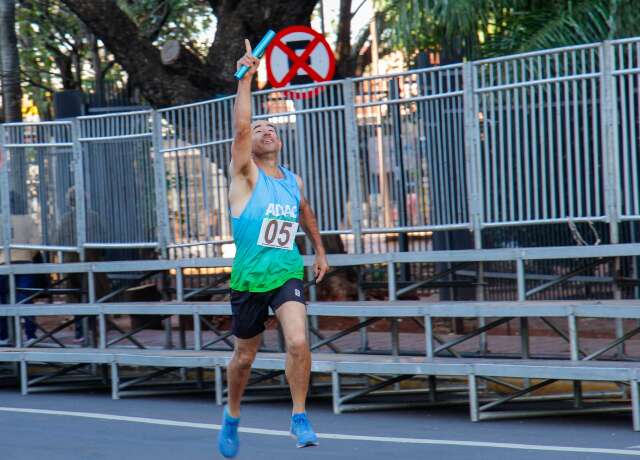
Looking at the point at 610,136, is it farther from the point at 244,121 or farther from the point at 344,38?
the point at 344,38

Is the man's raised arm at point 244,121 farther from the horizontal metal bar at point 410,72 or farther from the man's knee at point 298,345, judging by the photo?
the horizontal metal bar at point 410,72

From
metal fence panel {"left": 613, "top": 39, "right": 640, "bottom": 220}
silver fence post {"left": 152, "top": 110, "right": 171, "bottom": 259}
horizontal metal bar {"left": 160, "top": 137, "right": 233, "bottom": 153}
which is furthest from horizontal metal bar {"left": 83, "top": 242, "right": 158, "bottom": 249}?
metal fence panel {"left": 613, "top": 39, "right": 640, "bottom": 220}

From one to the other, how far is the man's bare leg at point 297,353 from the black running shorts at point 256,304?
4.2 inches

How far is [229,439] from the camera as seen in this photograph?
7.46m

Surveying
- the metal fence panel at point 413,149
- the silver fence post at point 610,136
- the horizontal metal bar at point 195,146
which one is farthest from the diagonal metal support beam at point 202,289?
the silver fence post at point 610,136

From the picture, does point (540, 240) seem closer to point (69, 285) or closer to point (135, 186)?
point (135, 186)

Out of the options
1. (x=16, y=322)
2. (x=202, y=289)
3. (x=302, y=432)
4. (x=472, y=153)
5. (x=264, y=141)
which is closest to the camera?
(x=302, y=432)

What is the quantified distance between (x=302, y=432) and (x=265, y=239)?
1.22 metres

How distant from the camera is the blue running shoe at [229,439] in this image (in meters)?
7.42

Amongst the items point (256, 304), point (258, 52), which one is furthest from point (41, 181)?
point (258, 52)

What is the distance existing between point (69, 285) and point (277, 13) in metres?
4.45

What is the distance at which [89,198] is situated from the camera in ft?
43.0

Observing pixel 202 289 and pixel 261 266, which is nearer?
pixel 261 266

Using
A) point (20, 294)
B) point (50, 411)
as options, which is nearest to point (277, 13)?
point (20, 294)
